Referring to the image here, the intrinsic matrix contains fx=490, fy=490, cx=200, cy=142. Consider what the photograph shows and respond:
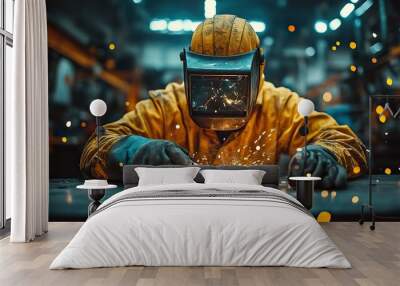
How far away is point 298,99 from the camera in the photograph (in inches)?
262

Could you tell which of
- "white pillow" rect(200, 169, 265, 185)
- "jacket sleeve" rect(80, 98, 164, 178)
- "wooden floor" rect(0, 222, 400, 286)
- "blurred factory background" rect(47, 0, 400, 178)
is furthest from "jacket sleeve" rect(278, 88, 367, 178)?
"wooden floor" rect(0, 222, 400, 286)

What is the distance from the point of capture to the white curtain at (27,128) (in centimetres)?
523

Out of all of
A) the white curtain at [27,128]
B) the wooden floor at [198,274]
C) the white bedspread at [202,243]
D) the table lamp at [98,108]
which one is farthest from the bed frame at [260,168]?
the white bedspread at [202,243]

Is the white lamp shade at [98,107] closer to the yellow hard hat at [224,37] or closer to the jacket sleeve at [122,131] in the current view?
the jacket sleeve at [122,131]

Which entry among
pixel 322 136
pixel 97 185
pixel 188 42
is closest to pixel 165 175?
pixel 97 185

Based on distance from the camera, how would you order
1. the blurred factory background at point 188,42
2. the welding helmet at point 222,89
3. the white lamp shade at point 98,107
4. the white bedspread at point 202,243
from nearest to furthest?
the white bedspread at point 202,243 < the white lamp shade at point 98,107 < the welding helmet at point 222,89 < the blurred factory background at point 188,42

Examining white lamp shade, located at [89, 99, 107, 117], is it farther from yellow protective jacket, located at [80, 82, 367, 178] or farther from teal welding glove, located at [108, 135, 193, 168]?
teal welding glove, located at [108, 135, 193, 168]

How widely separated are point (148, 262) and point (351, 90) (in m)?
4.00

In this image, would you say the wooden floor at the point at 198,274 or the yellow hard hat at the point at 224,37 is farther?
the yellow hard hat at the point at 224,37

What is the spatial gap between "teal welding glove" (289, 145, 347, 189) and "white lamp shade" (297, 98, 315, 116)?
0.53 m

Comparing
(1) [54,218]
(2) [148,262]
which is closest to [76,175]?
(1) [54,218]

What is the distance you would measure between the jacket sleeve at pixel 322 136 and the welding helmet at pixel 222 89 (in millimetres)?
484

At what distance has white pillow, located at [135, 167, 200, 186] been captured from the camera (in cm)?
596

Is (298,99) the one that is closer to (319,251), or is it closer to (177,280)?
(319,251)
